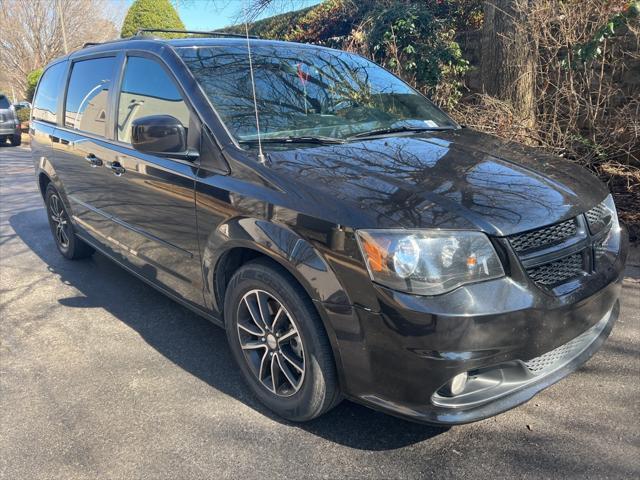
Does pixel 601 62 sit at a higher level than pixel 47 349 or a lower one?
higher

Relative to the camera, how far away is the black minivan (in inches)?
85.7

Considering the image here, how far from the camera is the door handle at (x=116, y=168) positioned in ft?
12.0

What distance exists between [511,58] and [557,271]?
16.4 ft

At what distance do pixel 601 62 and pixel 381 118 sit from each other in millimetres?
3824

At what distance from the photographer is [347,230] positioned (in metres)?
2.23

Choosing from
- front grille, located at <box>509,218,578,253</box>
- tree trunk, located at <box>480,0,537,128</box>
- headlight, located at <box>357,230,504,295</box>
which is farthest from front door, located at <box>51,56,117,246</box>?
tree trunk, located at <box>480,0,537,128</box>

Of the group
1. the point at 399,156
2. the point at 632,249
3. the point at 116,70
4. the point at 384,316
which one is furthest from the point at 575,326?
the point at 116,70

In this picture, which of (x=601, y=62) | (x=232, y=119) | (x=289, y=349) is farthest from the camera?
(x=601, y=62)

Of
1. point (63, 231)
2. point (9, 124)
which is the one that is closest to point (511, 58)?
point (63, 231)

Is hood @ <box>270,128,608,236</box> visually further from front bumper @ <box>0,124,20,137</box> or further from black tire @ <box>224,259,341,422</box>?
front bumper @ <box>0,124,20,137</box>

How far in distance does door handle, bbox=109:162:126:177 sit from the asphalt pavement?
110cm

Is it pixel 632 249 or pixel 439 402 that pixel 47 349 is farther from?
pixel 632 249

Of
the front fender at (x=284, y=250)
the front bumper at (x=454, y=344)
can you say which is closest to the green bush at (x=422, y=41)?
the front fender at (x=284, y=250)

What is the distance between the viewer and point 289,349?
271cm
